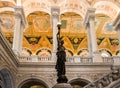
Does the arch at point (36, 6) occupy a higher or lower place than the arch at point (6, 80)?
higher

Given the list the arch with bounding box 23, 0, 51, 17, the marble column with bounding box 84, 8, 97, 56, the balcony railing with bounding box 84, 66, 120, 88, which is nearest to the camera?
the balcony railing with bounding box 84, 66, 120, 88

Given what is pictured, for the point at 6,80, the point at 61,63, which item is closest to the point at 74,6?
the point at 6,80

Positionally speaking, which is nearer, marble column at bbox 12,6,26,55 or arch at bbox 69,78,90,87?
arch at bbox 69,78,90,87

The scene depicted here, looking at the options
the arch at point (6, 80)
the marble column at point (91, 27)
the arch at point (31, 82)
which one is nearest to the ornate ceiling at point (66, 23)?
the marble column at point (91, 27)

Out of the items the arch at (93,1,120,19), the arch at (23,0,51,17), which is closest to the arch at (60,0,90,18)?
the arch at (93,1,120,19)

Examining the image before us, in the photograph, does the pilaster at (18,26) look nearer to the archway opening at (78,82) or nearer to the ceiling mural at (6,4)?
the ceiling mural at (6,4)

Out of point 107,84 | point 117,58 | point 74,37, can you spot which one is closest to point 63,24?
point 74,37

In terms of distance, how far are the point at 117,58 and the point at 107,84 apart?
282 inches

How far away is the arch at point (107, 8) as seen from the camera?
74.0ft

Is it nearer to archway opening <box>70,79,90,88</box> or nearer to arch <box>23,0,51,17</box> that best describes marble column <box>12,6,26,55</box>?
arch <box>23,0,51,17</box>

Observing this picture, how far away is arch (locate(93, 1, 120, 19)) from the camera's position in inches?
888

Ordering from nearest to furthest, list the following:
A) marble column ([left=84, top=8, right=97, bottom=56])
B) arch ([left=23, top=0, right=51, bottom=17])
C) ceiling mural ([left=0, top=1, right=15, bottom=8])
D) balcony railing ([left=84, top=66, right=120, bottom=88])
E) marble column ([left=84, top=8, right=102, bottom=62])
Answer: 1. balcony railing ([left=84, top=66, right=120, bottom=88])
2. marble column ([left=84, top=8, right=102, bottom=62])
3. marble column ([left=84, top=8, right=97, bottom=56])
4. arch ([left=23, top=0, right=51, bottom=17])
5. ceiling mural ([left=0, top=1, right=15, bottom=8])

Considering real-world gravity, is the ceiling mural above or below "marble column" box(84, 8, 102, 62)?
above

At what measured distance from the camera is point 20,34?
68.7 ft
